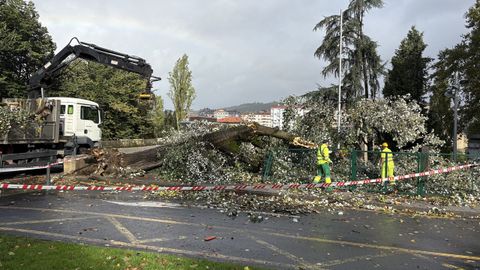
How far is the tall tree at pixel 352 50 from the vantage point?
21469 millimetres

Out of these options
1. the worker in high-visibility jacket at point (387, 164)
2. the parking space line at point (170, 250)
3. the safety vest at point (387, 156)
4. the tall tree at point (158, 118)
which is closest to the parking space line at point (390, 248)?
the parking space line at point (170, 250)

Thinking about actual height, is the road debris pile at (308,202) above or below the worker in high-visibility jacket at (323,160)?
below

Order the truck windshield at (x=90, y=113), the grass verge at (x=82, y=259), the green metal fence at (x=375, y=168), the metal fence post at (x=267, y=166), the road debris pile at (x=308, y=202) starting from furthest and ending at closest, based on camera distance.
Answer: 1. the truck windshield at (x=90, y=113)
2. the metal fence post at (x=267, y=166)
3. the green metal fence at (x=375, y=168)
4. the road debris pile at (x=308, y=202)
5. the grass verge at (x=82, y=259)

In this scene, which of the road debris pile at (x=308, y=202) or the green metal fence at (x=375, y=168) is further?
the green metal fence at (x=375, y=168)

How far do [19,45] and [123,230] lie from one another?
32.1m

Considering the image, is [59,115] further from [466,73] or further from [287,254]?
[466,73]

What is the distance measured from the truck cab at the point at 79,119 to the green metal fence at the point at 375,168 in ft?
29.9

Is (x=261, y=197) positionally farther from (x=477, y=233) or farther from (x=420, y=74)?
(x=420, y=74)

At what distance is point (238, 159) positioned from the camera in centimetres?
1438

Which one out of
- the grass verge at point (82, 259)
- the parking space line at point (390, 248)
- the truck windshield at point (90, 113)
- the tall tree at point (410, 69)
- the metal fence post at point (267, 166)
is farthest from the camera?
the tall tree at point (410, 69)

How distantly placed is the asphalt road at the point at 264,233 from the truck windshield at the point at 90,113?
848 cm

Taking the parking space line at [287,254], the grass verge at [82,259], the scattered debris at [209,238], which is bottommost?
the parking space line at [287,254]

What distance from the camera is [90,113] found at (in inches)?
722

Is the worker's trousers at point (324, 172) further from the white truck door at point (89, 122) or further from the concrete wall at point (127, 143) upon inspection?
the concrete wall at point (127, 143)
